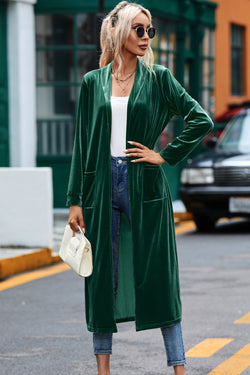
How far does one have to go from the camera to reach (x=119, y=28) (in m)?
4.46

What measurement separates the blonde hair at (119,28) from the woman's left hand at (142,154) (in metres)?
0.38

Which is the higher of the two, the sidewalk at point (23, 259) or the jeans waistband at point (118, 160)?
the jeans waistband at point (118, 160)

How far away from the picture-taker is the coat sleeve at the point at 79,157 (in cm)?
457

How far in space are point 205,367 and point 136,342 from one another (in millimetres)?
873

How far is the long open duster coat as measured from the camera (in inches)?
176

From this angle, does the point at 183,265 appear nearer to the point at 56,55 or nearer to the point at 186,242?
the point at 186,242

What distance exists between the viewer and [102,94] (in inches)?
176

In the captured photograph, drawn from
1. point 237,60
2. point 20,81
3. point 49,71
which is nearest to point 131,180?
point 20,81

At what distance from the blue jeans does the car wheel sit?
8.59 metres

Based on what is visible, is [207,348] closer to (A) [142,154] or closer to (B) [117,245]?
(B) [117,245]

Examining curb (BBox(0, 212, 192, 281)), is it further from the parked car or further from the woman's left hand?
the woman's left hand

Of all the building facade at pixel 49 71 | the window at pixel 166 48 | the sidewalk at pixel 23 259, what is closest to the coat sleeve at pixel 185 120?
the sidewalk at pixel 23 259

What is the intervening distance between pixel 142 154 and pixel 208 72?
16.1 m

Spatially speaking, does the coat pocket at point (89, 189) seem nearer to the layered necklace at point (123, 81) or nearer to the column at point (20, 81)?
the layered necklace at point (123, 81)
